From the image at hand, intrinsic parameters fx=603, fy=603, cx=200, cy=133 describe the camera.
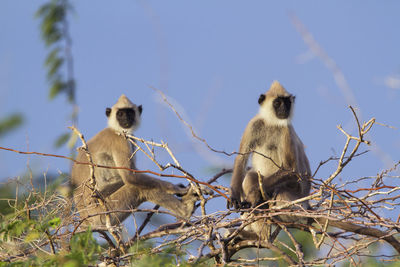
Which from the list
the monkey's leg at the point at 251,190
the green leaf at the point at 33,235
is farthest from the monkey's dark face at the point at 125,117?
the green leaf at the point at 33,235

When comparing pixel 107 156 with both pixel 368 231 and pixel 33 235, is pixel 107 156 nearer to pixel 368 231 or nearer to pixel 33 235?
pixel 368 231

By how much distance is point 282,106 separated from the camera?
691 cm

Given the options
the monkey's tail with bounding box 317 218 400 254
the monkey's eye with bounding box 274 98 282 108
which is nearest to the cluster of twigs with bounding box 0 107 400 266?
the monkey's tail with bounding box 317 218 400 254

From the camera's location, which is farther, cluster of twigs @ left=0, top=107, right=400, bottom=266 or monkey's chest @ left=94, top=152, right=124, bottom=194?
monkey's chest @ left=94, top=152, right=124, bottom=194

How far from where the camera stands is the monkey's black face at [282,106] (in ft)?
22.6

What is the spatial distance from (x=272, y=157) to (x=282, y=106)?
610 mm

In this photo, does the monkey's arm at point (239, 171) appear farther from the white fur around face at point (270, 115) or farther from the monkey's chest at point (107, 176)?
the monkey's chest at point (107, 176)

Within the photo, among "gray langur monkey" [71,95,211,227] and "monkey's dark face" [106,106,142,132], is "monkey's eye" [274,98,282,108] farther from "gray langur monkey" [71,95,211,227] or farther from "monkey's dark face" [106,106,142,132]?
"monkey's dark face" [106,106,142,132]

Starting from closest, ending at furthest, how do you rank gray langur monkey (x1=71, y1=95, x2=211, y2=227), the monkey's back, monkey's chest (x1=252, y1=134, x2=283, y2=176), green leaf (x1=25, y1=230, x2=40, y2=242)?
green leaf (x1=25, y1=230, x2=40, y2=242) < monkey's chest (x1=252, y1=134, x2=283, y2=176) < gray langur monkey (x1=71, y1=95, x2=211, y2=227) < the monkey's back

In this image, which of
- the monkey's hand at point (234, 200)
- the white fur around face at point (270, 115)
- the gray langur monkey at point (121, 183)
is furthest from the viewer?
the gray langur monkey at point (121, 183)

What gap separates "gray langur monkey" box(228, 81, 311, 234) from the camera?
6.09 metres

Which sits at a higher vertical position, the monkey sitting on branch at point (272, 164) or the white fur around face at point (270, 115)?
the white fur around face at point (270, 115)

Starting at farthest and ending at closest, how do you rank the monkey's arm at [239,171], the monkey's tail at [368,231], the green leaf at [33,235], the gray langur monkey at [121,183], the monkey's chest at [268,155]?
the gray langur monkey at [121,183] → the monkey's chest at [268,155] → the monkey's arm at [239,171] → the monkey's tail at [368,231] → the green leaf at [33,235]

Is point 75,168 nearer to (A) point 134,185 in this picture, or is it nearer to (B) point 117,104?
(A) point 134,185
